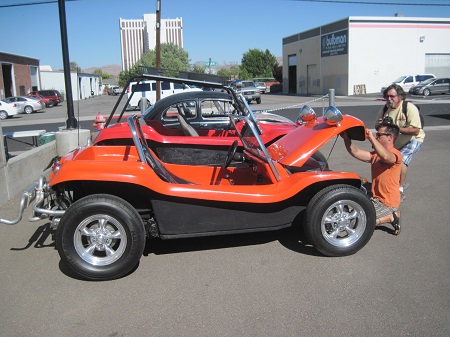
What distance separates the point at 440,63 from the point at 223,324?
45521 millimetres

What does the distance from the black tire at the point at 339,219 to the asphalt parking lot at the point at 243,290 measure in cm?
13

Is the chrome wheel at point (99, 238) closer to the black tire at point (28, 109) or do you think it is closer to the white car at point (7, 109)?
the white car at point (7, 109)

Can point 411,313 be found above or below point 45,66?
below

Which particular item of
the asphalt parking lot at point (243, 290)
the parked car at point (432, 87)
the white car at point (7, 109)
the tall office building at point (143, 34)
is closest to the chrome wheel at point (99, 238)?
the asphalt parking lot at point (243, 290)

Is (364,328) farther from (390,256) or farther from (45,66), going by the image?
(45,66)

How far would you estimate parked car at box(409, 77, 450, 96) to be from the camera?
31.9 metres

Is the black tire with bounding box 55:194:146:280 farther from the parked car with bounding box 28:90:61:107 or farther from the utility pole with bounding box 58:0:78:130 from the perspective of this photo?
the parked car with bounding box 28:90:61:107

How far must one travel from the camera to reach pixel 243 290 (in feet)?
10.9

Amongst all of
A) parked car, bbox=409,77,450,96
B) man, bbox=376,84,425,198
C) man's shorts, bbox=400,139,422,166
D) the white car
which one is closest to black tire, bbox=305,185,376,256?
man, bbox=376,84,425,198

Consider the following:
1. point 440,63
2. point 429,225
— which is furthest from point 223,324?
point 440,63

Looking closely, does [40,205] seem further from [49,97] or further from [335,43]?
[335,43]

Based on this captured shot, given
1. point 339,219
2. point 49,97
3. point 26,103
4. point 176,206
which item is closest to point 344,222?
point 339,219

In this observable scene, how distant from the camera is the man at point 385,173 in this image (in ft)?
14.1

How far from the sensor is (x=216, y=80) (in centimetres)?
509
